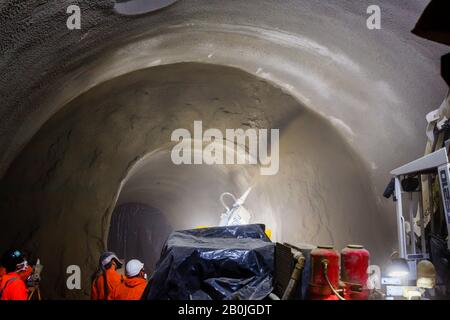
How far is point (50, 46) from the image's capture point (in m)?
3.44

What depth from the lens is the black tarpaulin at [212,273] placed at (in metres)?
3.11

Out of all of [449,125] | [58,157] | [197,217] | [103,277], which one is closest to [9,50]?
[103,277]

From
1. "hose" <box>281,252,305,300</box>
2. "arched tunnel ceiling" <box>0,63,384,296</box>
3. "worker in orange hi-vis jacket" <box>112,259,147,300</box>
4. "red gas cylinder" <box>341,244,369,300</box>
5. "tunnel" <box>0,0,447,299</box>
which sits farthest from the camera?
"arched tunnel ceiling" <box>0,63,384,296</box>

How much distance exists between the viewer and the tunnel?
3.84 m

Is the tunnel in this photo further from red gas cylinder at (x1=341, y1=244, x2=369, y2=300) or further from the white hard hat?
red gas cylinder at (x1=341, y1=244, x2=369, y2=300)

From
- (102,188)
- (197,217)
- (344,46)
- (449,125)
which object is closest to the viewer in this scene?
(449,125)

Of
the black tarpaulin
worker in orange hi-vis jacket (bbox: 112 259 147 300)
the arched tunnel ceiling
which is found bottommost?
worker in orange hi-vis jacket (bbox: 112 259 147 300)

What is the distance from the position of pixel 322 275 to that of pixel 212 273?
0.86 metres

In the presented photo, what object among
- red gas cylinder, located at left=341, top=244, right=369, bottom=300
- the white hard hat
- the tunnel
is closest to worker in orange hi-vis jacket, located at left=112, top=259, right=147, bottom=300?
the white hard hat

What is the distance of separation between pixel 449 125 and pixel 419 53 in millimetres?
704

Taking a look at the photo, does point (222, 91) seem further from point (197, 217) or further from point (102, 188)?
point (197, 217)

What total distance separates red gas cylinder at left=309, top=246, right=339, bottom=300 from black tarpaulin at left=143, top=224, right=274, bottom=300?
403 mm

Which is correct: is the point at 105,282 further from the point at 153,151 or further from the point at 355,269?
the point at 153,151

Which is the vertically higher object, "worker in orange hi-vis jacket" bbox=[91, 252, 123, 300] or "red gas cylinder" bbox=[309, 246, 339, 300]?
"red gas cylinder" bbox=[309, 246, 339, 300]
